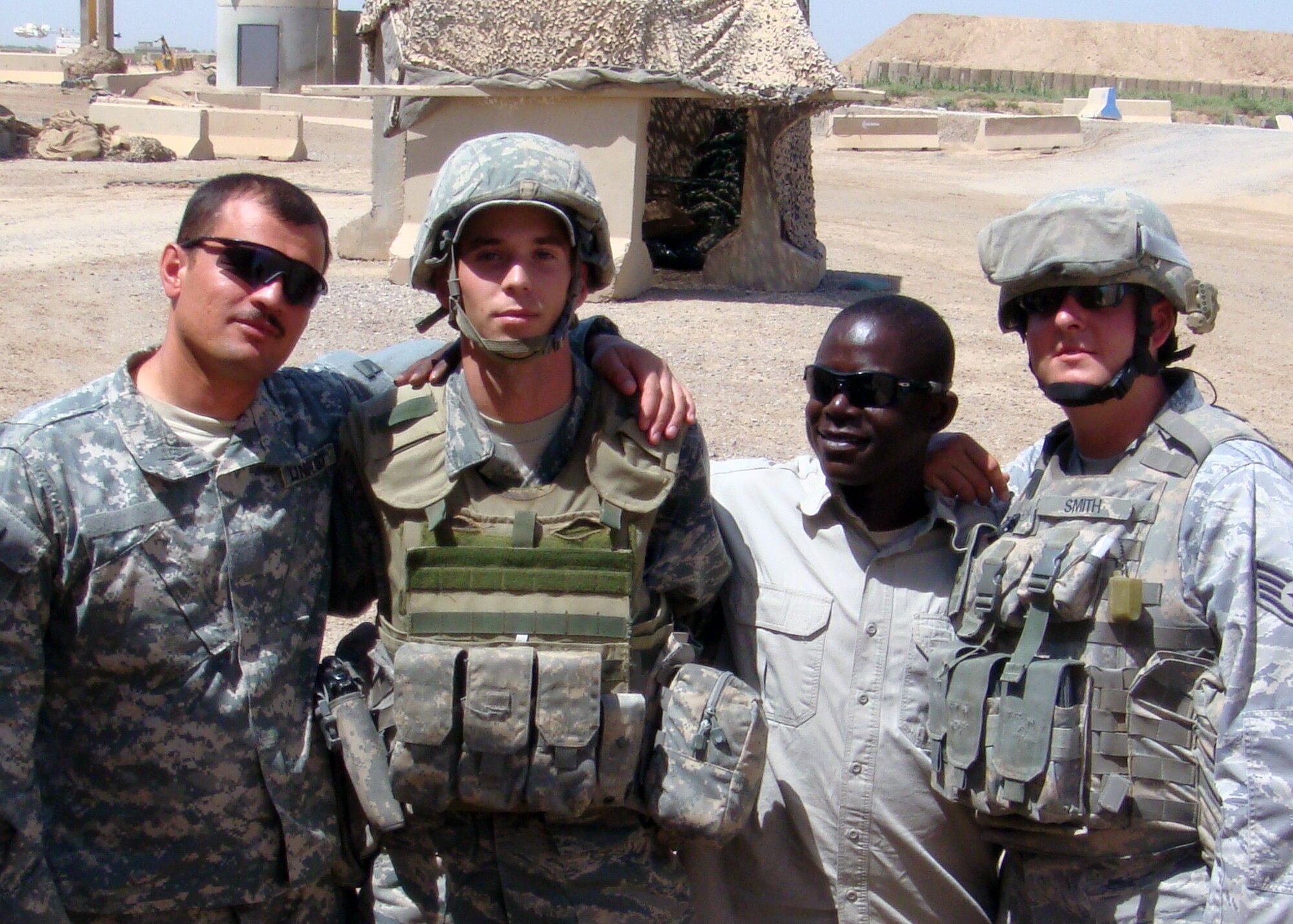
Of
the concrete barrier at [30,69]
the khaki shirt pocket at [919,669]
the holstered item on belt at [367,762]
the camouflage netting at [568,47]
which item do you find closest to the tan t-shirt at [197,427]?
the holstered item on belt at [367,762]

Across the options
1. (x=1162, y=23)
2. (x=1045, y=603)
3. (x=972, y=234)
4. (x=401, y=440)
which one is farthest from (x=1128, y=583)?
(x=1162, y=23)

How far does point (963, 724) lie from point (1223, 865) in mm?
469

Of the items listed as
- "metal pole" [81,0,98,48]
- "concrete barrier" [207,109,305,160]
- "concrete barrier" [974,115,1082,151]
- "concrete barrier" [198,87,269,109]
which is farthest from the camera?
"metal pole" [81,0,98,48]

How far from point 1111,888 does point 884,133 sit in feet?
86.5

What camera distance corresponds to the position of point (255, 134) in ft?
69.9

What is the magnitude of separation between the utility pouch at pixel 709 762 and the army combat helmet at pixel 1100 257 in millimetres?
821

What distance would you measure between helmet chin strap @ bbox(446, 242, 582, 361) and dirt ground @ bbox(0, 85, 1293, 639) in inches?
158

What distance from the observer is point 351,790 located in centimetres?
256

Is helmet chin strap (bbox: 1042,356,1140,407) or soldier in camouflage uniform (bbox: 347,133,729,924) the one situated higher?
helmet chin strap (bbox: 1042,356,1140,407)

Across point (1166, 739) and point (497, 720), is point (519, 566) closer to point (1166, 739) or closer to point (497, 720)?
point (497, 720)

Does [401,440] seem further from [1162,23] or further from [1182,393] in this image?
[1162,23]

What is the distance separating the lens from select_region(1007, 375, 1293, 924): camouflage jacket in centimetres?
209

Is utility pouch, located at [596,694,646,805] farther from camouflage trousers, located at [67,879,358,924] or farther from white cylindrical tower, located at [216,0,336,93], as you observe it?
white cylindrical tower, located at [216,0,336,93]

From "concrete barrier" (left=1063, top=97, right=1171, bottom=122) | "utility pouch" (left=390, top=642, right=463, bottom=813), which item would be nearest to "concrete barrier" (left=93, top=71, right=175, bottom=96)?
"concrete barrier" (left=1063, top=97, right=1171, bottom=122)
